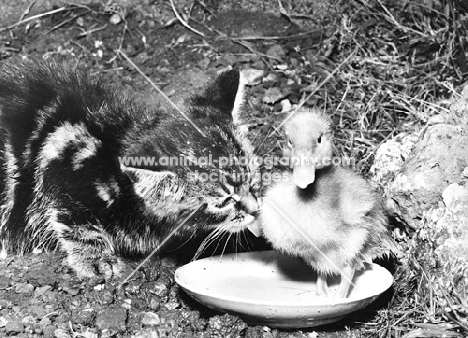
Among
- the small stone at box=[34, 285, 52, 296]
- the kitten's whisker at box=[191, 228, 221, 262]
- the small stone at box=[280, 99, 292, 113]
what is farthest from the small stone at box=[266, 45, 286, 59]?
the small stone at box=[34, 285, 52, 296]

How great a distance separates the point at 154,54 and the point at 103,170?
1.65 meters

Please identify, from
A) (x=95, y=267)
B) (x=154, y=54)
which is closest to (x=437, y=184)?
(x=95, y=267)

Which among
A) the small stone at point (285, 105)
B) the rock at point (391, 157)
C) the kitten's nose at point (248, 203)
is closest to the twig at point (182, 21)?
the small stone at point (285, 105)

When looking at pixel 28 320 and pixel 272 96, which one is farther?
pixel 272 96

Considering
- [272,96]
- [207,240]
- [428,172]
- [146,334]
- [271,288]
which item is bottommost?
[271,288]

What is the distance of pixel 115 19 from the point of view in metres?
5.49

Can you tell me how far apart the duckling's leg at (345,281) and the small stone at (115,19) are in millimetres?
2851

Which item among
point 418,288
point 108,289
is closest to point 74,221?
point 108,289

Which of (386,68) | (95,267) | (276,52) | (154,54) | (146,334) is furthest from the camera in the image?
(154,54)

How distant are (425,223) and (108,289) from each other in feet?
5.60

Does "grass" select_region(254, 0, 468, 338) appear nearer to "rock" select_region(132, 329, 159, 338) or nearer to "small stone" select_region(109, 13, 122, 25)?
"small stone" select_region(109, 13, 122, 25)

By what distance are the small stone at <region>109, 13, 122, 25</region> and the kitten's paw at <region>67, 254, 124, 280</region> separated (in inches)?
83.7

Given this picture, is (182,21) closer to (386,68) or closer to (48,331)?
(386,68)

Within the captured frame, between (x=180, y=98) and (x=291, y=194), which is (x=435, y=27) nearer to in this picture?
(x=180, y=98)
